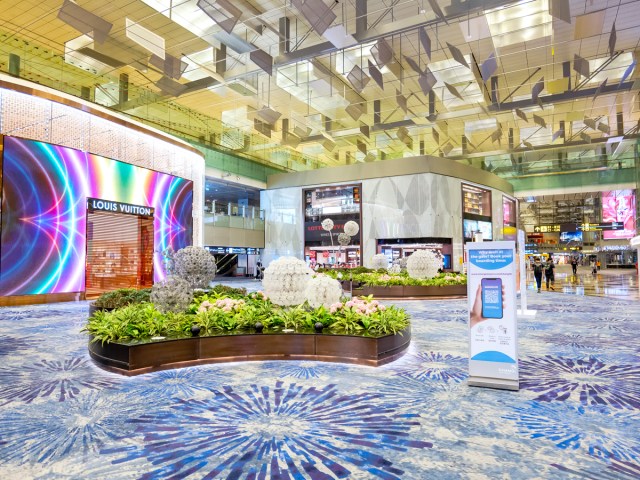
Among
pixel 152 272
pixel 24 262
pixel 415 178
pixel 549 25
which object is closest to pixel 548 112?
pixel 415 178

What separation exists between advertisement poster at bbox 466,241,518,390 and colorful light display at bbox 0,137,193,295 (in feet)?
39.7

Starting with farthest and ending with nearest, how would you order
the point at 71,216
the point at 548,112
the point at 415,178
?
the point at 415,178
the point at 548,112
the point at 71,216

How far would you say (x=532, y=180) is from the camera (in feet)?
101

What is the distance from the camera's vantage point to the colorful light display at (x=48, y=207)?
38.2 ft

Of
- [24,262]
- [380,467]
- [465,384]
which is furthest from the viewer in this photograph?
[24,262]

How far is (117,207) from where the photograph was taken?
14289mm

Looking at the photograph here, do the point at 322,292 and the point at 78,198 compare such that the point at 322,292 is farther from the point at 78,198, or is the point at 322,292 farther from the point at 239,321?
the point at 78,198

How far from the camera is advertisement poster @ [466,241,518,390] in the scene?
409 cm

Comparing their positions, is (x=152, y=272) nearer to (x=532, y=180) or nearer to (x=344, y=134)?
(x=344, y=134)

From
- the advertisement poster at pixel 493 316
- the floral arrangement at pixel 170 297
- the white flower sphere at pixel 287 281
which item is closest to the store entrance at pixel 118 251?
the floral arrangement at pixel 170 297

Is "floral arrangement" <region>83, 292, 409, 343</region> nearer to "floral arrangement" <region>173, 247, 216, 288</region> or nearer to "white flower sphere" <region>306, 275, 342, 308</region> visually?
"white flower sphere" <region>306, 275, 342, 308</region>

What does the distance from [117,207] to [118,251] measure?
1895 millimetres

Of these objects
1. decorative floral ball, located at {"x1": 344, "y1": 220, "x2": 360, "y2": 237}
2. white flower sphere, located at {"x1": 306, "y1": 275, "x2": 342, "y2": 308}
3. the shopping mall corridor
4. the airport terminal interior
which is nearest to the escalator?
the airport terminal interior

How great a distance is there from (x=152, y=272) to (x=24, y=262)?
14.8ft
